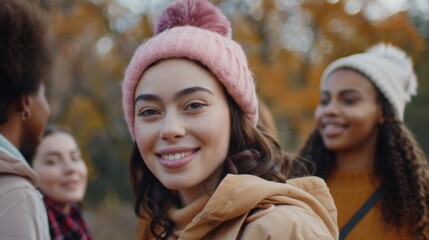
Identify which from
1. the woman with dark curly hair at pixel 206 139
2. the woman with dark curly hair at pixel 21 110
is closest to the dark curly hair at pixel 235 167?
the woman with dark curly hair at pixel 206 139

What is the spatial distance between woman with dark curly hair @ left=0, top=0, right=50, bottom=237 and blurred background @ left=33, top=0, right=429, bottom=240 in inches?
169

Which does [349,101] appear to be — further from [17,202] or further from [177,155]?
[17,202]

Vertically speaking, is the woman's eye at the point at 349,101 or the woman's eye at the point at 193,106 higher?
the woman's eye at the point at 193,106

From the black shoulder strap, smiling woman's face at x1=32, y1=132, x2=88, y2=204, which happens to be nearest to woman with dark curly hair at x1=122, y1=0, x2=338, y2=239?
the black shoulder strap

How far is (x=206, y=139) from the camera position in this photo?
213 cm

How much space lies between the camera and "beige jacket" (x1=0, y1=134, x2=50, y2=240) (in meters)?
2.29

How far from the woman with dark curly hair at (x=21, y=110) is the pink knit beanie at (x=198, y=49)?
53 cm

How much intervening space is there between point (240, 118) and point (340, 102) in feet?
4.44

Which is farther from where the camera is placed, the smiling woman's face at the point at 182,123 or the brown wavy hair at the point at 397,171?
the brown wavy hair at the point at 397,171

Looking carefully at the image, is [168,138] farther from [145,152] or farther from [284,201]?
[284,201]

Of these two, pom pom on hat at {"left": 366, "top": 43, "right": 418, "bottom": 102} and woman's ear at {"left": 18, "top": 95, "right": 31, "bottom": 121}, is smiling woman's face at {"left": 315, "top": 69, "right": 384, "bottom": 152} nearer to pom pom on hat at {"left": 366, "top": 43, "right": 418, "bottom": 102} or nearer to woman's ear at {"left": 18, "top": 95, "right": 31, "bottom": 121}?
pom pom on hat at {"left": 366, "top": 43, "right": 418, "bottom": 102}

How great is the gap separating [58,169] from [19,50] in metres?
1.67

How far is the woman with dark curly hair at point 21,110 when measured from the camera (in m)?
2.33

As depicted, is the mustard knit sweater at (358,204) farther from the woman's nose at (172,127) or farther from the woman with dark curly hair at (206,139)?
the woman's nose at (172,127)
